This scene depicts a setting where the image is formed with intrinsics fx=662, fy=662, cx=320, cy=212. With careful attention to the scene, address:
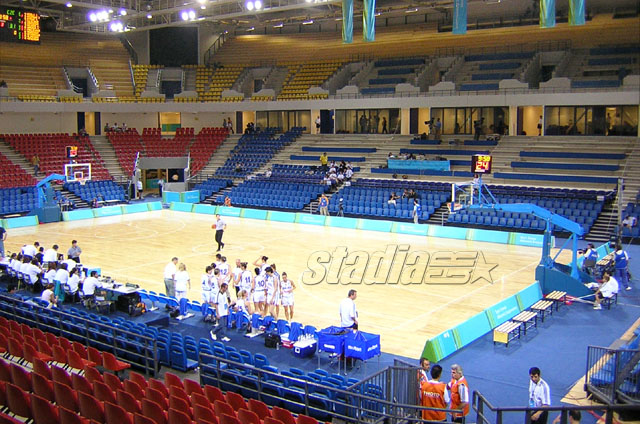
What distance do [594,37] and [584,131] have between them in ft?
22.0

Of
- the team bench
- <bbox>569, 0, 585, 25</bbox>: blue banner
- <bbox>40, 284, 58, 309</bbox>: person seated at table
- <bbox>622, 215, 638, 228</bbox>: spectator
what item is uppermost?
<bbox>569, 0, 585, 25</bbox>: blue banner

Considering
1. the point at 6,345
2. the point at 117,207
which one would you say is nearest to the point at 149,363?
the point at 6,345

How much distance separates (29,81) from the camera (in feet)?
150

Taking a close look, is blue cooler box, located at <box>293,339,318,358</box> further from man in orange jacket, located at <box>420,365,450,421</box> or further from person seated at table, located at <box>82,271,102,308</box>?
person seated at table, located at <box>82,271,102,308</box>

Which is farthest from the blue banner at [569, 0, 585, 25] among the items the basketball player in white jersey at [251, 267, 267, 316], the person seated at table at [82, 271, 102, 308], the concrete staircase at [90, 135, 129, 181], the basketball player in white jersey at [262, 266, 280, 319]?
the concrete staircase at [90, 135, 129, 181]

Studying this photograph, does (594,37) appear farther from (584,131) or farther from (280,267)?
(280,267)

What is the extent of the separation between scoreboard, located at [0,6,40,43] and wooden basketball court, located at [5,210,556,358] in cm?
1034

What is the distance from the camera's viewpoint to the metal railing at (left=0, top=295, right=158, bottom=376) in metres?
12.8

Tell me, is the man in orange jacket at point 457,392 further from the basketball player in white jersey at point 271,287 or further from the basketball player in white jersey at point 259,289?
the basketball player in white jersey at point 259,289

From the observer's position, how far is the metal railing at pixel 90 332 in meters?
12.8

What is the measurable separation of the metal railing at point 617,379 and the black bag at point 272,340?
21.0 feet

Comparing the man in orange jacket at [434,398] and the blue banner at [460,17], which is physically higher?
the blue banner at [460,17]

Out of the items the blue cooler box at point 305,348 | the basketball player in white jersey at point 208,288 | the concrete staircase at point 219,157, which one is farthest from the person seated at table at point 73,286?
the concrete staircase at point 219,157

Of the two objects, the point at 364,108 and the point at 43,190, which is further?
the point at 364,108
